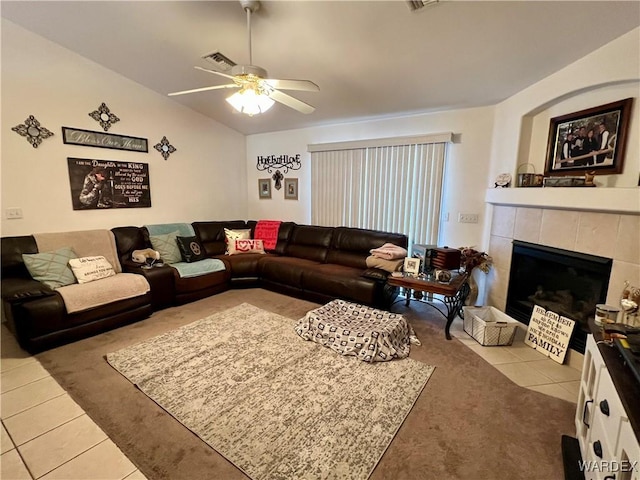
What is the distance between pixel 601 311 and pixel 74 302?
414cm

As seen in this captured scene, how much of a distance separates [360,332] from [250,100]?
2153 millimetres

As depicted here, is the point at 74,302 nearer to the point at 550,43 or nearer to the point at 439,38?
the point at 439,38

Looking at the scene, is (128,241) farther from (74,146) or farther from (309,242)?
(309,242)

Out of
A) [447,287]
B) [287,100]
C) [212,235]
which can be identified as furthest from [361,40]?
[212,235]

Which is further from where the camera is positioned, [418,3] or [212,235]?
[212,235]

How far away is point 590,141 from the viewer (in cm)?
245

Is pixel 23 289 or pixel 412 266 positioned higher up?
pixel 412 266

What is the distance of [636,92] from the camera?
84.7 inches

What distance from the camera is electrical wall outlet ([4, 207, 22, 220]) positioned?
3.04 m

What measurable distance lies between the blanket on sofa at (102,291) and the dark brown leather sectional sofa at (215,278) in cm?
6

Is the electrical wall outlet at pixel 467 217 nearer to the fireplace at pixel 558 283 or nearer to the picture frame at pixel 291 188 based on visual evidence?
the fireplace at pixel 558 283

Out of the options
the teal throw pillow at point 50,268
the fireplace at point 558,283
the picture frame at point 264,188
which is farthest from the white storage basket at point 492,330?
the teal throw pillow at point 50,268

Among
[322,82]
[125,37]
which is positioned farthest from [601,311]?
[125,37]

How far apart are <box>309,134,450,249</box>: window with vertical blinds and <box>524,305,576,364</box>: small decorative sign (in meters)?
1.47
